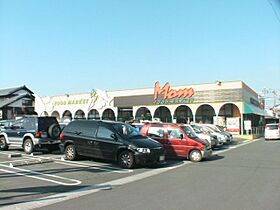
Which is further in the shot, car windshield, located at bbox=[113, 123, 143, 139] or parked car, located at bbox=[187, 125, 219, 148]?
parked car, located at bbox=[187, 125, 219, 148]

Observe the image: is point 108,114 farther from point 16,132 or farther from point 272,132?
point 16,132

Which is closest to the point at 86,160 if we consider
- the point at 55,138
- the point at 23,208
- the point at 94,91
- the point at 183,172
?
the point at 55,138

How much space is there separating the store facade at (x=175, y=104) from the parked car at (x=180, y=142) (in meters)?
21.4

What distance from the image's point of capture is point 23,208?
670 cm

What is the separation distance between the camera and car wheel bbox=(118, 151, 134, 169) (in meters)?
12.2

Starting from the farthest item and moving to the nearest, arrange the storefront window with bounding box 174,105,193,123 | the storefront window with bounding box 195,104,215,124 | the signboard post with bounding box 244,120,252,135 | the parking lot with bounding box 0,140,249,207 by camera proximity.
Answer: the storefront window with bounding box 174,105,193,123 → the storefront window with bounding box 195,104,215,124 → the signboard post with bounding box 244,120,252,135 → the parking lot with bounding box 0,140,249,207

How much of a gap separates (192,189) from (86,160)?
261 inches

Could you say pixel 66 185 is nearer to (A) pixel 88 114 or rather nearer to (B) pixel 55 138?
(B) pixel 55 138

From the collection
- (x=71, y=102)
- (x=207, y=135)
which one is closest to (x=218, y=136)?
(x=207, y=135)

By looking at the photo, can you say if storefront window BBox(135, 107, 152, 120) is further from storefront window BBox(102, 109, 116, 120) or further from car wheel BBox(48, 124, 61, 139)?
car wheel BBox(48, 124, 61, 139)

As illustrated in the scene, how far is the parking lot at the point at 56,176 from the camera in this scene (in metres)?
8.16

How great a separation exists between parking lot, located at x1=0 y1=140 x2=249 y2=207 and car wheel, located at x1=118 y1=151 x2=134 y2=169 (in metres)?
0.23

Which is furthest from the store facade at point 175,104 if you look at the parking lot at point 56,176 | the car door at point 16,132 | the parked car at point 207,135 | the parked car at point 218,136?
the parking lot at point 56,176

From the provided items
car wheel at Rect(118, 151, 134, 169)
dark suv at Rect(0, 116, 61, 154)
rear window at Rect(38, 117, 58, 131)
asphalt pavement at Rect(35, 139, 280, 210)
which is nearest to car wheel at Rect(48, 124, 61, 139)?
dark suv at Rect(0, 116, 61, 154)
